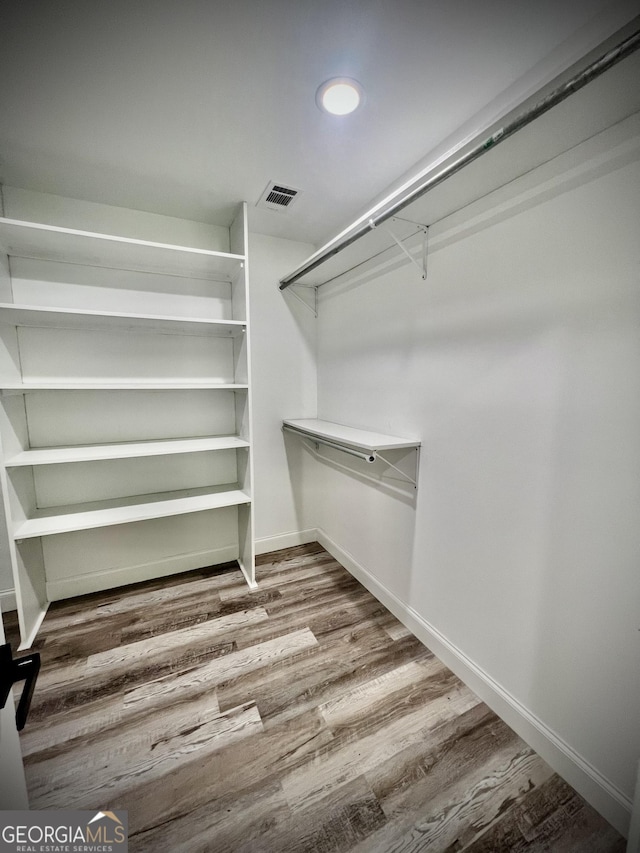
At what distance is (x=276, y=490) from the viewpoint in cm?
280

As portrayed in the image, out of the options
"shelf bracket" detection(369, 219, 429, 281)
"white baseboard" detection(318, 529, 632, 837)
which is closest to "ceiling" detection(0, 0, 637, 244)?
"shelf bracket" detection(369, 219, 429, 281)

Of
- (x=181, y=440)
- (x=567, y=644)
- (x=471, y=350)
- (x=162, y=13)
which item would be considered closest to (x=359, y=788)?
(x=567, y=644)

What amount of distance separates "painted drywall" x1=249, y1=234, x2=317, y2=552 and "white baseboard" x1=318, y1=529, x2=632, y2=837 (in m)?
1.11

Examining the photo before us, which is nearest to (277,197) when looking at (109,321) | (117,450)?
(109,321)

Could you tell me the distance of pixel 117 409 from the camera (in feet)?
7.32

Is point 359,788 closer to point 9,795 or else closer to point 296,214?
point 9,795

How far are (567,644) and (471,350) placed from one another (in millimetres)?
1181

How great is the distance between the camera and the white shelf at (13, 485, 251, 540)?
1883 mm

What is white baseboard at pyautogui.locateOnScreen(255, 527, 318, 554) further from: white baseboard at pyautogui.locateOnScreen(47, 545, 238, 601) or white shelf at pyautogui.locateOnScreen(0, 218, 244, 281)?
white shelf at pyautogui.locateOnScreen(0, 218, 244, 281)

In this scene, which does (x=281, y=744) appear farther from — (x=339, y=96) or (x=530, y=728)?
(x=339, y=96)

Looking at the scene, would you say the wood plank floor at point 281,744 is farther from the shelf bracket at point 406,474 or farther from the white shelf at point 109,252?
the white shelf at point 109,252

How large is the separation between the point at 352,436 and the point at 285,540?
1.38m

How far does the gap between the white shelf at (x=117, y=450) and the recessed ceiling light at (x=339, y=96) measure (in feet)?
5.59

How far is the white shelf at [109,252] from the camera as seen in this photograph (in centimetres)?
168
